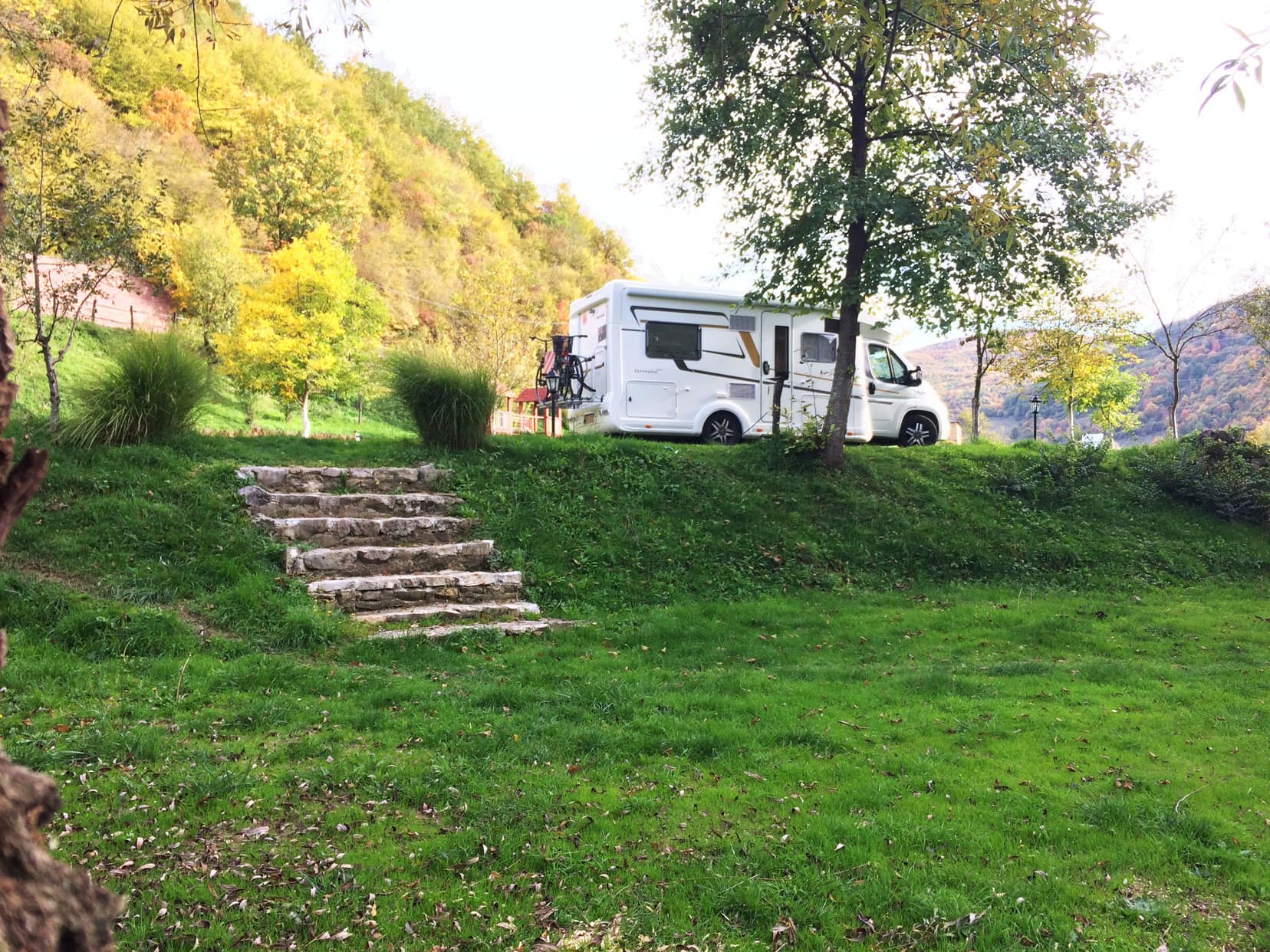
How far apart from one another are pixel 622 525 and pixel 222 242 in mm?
24762

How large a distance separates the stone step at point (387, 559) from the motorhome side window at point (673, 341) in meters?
6.54

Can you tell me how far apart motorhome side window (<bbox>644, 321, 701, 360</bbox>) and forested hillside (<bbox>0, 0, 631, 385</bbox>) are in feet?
13.0

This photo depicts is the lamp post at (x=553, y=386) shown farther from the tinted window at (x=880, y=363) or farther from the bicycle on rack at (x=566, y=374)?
the tinted window at (x=880, y=363)

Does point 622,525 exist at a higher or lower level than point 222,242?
lower

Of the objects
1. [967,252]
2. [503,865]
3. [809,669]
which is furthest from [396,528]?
[967,252]

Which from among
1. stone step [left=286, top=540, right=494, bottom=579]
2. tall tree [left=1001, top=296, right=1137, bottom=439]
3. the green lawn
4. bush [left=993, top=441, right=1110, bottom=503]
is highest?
tall tree [left=1001, top=296, right=1137, bottom=439]

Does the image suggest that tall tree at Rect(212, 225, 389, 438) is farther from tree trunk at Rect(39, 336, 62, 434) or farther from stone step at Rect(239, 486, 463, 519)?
stone step at Rect(239, 486, 463, 519)

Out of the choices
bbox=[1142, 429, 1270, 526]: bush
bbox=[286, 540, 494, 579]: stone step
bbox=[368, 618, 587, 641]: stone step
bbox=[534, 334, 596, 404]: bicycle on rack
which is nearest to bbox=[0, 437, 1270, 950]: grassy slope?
bbox=[368, 618, 587, 641]: stone step

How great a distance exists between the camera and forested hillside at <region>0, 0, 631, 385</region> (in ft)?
85.7

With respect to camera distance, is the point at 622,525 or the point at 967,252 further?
the point at 967,252

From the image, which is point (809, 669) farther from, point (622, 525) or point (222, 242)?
point (222, 242)

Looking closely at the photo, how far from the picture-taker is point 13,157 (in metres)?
12.4

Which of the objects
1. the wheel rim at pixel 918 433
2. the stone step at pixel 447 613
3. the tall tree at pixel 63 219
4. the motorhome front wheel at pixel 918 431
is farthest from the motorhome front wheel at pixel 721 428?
the tall tree at pixel 63 219

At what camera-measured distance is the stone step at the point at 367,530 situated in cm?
782
